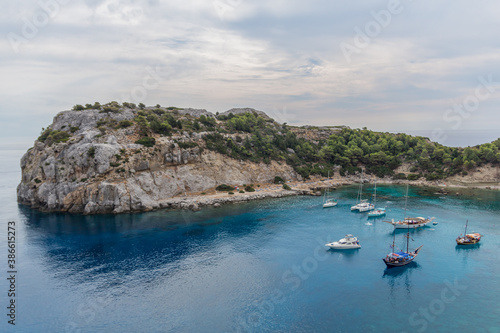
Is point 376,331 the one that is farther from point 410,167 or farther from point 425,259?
point 410,167

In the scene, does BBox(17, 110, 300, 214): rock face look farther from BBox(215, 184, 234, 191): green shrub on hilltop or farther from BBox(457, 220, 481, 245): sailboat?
BBox(457, 220, 481, 245): sailboat

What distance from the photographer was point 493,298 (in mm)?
35312

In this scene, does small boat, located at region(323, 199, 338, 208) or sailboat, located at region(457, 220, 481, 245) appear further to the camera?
small boat, located at region(323, 199, 338, 208)

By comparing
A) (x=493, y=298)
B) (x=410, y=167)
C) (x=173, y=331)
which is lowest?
(x=173, y=331)

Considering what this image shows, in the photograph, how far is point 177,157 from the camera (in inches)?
3334

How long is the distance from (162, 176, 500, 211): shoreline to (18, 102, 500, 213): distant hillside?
296 cm

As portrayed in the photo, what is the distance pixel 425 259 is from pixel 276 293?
1099 inches

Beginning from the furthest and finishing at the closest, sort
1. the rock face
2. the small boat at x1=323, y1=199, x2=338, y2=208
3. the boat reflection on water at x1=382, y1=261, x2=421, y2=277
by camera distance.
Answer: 1. the small boat at x1=323, y1=199, x2=338, y2=208
2. the rock face
3. the boat reflection on water at x1=382, y1=261, x2=421, y2=277

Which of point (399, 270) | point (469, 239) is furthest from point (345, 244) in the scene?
point (469, 239)

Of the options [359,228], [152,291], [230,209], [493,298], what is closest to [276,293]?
[152,291]

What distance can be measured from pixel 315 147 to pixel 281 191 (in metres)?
45.1

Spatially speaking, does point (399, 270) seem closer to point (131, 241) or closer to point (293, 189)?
point (131, 241)

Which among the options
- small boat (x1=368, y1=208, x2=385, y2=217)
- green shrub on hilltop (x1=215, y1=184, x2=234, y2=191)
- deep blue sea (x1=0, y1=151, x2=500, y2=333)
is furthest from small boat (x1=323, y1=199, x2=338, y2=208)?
green shrub on hilltop (x1=215, y1=184, x2=234, y2=191)

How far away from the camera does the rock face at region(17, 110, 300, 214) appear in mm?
70875
